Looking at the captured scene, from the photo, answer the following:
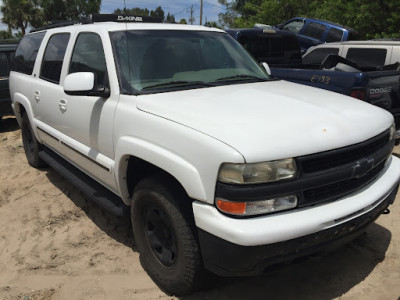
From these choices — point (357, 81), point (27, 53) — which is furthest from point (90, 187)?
point (357, 81)

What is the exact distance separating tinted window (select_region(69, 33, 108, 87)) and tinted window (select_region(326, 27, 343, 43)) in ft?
31.0

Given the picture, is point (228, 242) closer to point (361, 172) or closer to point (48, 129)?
point (361, 172)

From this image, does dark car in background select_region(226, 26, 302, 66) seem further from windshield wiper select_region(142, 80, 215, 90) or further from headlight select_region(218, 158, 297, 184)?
headlight select_region(218, 158, 297, 184)

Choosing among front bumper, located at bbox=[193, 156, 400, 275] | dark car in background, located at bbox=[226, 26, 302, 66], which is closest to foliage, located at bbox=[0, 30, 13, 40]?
dark car in background, located at bbox=[226, 26, 302, 66]

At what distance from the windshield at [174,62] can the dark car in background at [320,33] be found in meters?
8.36

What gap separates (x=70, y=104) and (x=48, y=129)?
32.8 inches

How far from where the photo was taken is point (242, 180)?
2.04m

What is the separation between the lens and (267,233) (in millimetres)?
2018

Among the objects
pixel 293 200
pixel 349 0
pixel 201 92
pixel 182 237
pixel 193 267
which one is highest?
pixel 349 0

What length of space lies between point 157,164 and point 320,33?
422 inches

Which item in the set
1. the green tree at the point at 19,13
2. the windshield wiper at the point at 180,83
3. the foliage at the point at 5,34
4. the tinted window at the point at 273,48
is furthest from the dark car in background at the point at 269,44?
the foliage at the point at 5,34

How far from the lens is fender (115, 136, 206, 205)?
7.11ft

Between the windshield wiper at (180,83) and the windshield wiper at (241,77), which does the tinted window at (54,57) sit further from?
the windshield wiper at (241,77)

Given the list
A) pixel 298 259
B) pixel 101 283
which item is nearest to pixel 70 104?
pixel 101 283
